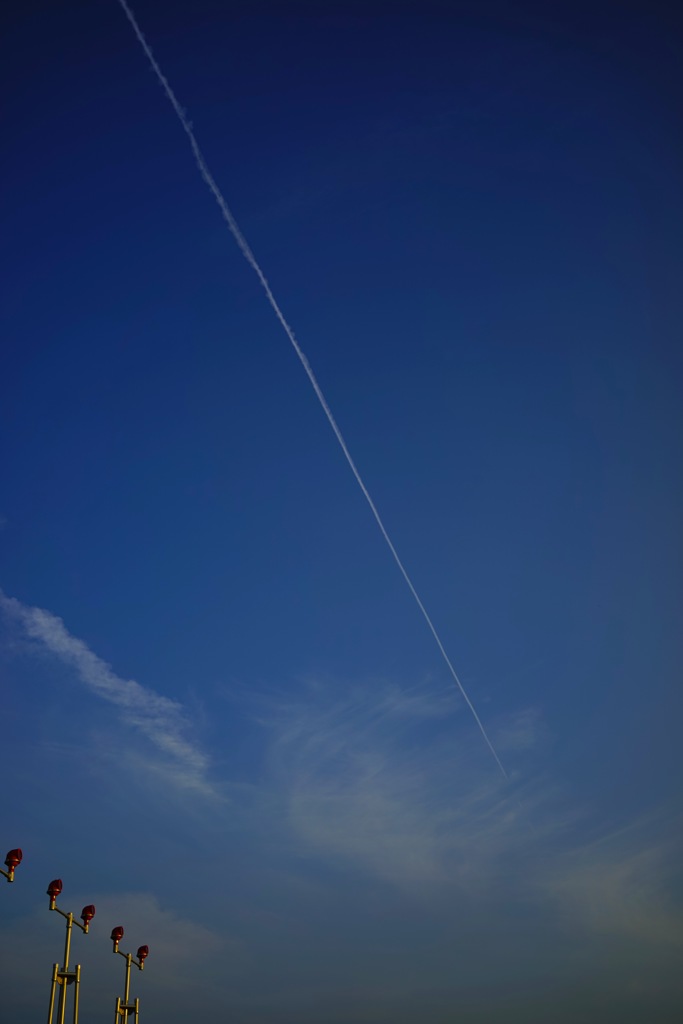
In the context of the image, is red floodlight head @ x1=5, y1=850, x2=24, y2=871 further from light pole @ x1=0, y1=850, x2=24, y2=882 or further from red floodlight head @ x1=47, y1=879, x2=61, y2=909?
red floodlight head @ x1=47, y1=879, x2=61, y2=909

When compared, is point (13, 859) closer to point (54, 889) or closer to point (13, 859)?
point (13, 859)

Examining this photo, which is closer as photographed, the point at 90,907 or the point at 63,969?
the point at 63,969

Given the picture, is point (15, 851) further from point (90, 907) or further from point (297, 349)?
point (297, 349)

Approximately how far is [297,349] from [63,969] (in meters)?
33.0

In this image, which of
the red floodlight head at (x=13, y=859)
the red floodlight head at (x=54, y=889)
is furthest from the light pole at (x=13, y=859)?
the red floodlight head at (x=54, y=889)

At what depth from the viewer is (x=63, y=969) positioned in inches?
952

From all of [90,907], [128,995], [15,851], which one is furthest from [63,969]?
[128,995]

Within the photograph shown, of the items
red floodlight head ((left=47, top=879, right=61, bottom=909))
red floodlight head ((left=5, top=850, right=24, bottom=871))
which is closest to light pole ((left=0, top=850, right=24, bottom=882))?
red floodlight head ((left=5, top=850, right=24, bottom=871))

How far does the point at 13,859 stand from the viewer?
22.4m

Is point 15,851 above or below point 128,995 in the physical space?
above

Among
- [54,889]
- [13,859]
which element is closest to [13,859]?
[13,859]

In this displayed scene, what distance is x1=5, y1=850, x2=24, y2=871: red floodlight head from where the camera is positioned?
22.2m

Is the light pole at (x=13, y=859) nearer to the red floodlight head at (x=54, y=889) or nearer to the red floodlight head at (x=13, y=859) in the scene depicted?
the red floodlight head at (x=13, y=859)

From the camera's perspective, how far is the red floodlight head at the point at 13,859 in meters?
22.2
